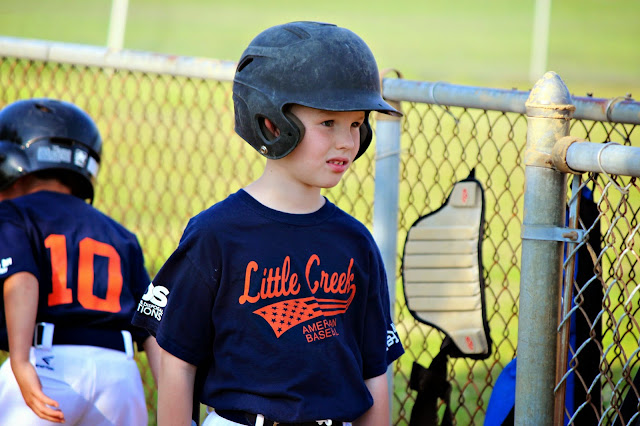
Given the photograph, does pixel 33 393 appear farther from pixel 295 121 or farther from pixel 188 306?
pixel 295 121

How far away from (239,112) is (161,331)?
26.1 inches

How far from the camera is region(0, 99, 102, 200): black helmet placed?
3.62 meters

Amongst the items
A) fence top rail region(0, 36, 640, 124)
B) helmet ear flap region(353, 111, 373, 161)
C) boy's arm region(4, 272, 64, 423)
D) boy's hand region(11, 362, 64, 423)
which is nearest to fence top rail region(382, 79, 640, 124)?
fence top rail region(0, 36, 640, 124)

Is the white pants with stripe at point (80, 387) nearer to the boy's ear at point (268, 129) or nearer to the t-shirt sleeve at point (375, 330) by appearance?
the t-shirt sleeve at point (375, 330)

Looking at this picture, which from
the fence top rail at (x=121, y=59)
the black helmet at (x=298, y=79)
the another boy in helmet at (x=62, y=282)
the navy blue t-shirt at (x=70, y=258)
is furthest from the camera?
the fence top rail at (x=121, y=59)

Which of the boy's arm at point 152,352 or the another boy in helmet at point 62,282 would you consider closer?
the another boy in helmet at point 62,282

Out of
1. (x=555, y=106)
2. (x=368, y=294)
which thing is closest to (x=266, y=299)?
(x=368, y=294)

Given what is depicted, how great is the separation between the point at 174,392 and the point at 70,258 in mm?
1215

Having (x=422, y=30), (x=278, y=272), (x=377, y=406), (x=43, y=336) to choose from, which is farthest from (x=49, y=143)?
(x=422, y=30)

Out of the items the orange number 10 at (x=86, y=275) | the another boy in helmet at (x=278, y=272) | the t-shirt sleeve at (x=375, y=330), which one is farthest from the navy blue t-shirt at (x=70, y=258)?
the t-shirt sleeve at (x=375, y=330)

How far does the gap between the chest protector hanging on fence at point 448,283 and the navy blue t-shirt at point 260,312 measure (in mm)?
877

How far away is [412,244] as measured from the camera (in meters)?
3.42

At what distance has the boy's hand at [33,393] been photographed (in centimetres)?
Answer: 317

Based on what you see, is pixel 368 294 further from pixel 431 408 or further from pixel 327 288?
pixel 431 408
